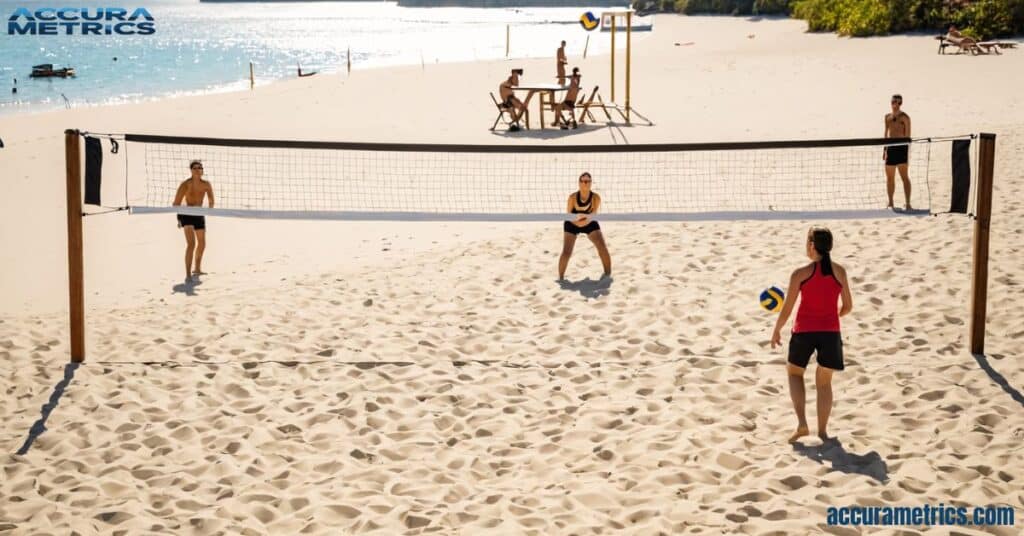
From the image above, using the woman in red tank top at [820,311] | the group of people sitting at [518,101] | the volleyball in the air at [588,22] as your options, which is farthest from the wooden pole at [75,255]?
the volleyball in the air at [588,22]

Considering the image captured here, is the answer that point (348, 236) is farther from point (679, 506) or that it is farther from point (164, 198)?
point (679, 506)

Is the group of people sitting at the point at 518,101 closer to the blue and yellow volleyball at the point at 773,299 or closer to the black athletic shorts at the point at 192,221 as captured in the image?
the black athletic shorts at the point at 192,221

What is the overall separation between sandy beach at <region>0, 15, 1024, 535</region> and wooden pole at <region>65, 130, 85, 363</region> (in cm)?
23

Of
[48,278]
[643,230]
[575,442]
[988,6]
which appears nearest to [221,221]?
[48,278]

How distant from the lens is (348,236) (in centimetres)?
1305

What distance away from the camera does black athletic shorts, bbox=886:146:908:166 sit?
1207cm

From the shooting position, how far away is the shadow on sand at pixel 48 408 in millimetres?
6648

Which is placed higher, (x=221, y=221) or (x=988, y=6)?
(x=988, y=6)

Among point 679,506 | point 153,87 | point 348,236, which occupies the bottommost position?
point 679,506

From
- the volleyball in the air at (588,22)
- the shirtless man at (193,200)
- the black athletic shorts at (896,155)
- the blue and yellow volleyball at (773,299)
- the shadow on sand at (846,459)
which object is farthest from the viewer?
the volleyball in the air at (588,22)

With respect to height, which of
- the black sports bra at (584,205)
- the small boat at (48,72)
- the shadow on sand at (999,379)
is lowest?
the shadow on sand at (999,379)

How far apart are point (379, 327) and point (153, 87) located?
142ft

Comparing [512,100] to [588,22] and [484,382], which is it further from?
[484,382]

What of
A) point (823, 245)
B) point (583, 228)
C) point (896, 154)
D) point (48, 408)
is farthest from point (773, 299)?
point (896, 154)
